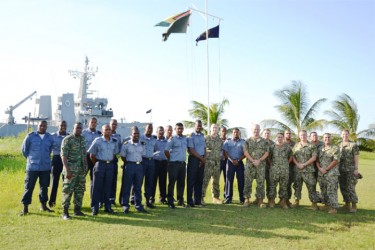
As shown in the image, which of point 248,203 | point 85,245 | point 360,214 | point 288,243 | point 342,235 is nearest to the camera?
point 85,245

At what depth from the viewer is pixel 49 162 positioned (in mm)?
6422

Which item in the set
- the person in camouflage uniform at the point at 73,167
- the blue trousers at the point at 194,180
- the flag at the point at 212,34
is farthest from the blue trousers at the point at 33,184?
the flag at the point at 212,34

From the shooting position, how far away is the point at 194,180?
24.0ft

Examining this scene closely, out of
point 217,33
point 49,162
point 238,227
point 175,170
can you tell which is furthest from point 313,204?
point 217,33

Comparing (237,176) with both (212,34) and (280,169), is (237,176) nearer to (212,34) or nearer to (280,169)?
(280,169)

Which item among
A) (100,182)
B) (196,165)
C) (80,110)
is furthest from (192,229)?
(80,110)

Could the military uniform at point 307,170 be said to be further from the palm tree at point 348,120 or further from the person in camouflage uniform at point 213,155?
the palm tree at point 348,120

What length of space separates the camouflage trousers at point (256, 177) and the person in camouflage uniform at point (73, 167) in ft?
10.8

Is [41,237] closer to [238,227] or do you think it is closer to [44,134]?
[44,134]

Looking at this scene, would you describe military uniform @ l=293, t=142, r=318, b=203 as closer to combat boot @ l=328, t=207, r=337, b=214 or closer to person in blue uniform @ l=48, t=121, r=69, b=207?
combat boot @ l=328, t=207, r=337, b=214

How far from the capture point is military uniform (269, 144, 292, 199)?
23.8ft

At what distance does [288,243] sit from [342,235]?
3.42 ft

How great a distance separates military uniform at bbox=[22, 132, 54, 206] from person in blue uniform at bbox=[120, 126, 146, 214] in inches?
53.5

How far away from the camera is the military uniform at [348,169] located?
7223 mm
